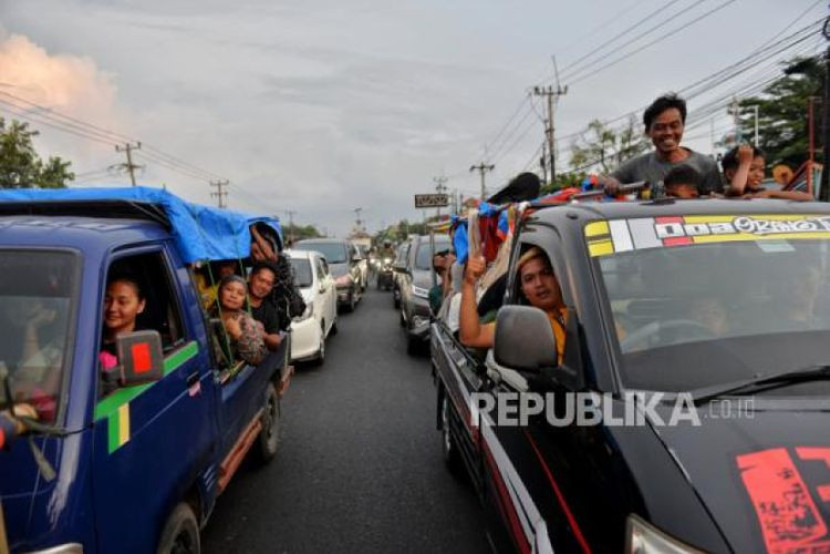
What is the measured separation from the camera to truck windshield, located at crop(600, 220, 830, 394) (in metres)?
1.87

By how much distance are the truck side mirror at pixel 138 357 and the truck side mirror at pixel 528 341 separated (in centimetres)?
133

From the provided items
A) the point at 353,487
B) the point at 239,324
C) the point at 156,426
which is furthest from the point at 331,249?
the point at 156,426

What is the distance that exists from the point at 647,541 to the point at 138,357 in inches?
71.3

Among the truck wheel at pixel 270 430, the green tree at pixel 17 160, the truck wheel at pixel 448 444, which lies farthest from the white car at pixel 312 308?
the green tree at pixel 17 160

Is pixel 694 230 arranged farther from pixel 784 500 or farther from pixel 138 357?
pixel 138 357

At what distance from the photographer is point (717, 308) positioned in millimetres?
2055

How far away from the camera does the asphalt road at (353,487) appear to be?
355 centimetres

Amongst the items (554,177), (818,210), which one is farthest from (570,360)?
(554,177)

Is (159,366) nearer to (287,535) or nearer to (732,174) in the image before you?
(287,535)

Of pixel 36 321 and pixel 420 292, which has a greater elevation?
pixel 36 321

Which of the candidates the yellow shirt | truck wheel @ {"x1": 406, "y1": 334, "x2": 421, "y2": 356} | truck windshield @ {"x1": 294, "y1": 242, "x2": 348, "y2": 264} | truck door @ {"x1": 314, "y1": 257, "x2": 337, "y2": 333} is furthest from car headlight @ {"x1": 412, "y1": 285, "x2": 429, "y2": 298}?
the yellow shirt

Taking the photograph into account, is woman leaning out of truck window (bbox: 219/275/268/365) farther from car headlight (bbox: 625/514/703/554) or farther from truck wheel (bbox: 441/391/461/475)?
car headlight (bbox: 625/514/703/554)

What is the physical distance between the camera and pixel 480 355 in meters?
3.39

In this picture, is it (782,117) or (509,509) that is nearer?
(509,509)
